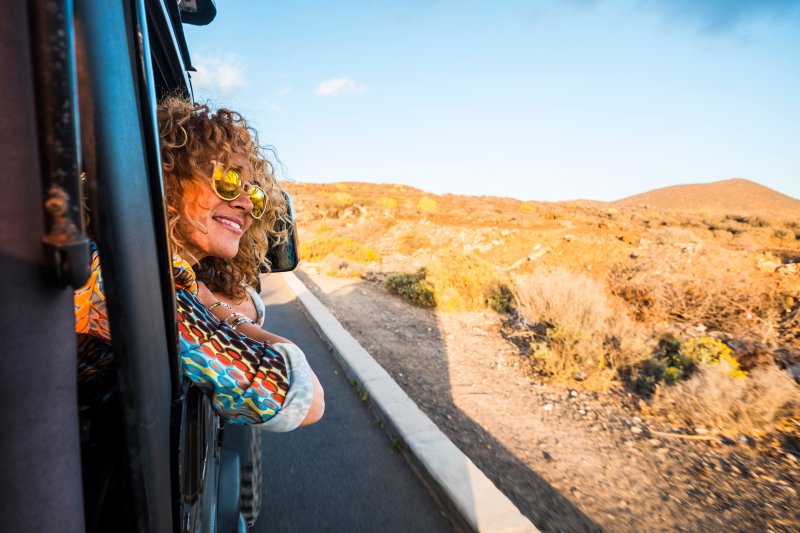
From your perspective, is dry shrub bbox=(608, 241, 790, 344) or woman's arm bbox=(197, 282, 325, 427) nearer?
woman's arm bbox=(197, 282, 325, 427)

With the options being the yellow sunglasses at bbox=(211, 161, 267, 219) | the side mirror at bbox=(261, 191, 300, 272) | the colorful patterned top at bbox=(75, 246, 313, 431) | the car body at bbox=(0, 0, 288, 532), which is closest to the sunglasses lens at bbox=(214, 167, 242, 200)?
the yellow sunglasses at bbox=(211, 161, 267, 219)

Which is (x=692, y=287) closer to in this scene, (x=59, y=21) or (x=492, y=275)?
(x=492, y=275)

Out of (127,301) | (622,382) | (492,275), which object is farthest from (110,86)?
(492,275)

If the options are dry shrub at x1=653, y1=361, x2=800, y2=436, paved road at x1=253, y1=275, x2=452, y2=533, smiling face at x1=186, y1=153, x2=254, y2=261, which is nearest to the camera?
smiling face at x1=186, y1=153, x2=254, y2=261

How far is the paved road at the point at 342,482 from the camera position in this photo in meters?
2.39

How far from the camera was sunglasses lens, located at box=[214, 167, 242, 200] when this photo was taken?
1423 millimetres

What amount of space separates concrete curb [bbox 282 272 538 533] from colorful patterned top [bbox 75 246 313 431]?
1.71 m

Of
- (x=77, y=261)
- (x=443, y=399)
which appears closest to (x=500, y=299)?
(x=443, y=399)

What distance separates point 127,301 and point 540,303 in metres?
6.27

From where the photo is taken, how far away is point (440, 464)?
8.70 feet

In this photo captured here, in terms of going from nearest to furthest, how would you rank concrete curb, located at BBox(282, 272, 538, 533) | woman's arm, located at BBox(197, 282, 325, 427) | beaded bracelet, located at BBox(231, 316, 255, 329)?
woman's arm, located at BBox(197, 282, 325, 427)
beaded bracelet, located at BBox(231, 316, 255, 329)
concrete curb, located at BBox(282, 272, 538, 533)

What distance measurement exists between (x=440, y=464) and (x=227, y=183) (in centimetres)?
221

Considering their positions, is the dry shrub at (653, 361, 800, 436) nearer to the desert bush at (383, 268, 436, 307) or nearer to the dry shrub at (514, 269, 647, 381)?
the dry shrub at (514, 269, 647, 381)

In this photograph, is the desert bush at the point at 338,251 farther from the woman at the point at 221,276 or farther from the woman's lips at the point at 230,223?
the woman's lips at the point at 230,223
